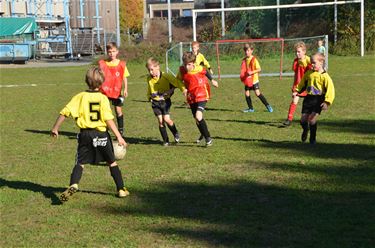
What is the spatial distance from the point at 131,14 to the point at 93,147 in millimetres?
68861

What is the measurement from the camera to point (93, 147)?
7.25m

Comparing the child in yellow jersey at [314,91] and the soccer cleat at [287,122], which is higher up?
the child in yellow jersey at [314,91]

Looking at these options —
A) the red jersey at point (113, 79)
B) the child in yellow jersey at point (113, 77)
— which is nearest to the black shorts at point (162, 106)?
the child in yellow jersey at point (113, 77)

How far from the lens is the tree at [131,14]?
73406 millimetres

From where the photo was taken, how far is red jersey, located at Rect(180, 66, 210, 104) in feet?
35.0

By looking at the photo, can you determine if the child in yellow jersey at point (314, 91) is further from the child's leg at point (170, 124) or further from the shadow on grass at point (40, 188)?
the shadow on grass at point (40, 188)

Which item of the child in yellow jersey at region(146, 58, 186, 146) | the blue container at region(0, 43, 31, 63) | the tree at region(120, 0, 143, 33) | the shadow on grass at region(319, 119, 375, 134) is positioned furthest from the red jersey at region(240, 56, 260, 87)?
the tree at region(120, 0, 143, 33)

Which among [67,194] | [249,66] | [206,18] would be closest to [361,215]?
[67,194]

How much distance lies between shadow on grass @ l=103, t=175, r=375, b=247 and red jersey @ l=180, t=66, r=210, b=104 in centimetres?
286

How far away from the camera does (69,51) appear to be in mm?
47000

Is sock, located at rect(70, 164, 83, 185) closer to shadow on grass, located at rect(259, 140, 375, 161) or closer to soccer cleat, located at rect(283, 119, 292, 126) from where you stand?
shadow on grass, located at rect(259, 140, 375, 161)

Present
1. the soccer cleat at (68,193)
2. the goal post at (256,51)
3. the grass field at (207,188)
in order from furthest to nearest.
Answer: the goal post at (256,51), the soccer cleat at (68,193), the grass field at (207,188)

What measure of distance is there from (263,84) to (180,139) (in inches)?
460

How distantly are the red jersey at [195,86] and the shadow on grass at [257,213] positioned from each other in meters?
2.86
